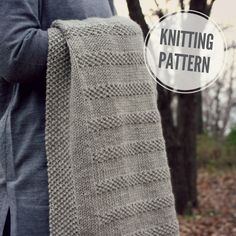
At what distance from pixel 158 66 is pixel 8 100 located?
1.17 metres

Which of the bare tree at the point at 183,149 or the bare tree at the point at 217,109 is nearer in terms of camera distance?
the bare tree at the point at 183,149

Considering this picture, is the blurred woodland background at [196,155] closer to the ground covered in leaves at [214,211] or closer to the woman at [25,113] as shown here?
the ground covered in leaves at [214,211]

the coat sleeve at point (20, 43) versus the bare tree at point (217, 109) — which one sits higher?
the coat sleeve at point (20, 43)

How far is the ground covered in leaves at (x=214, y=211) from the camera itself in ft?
16.1

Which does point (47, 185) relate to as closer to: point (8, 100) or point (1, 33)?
point (8, 100)

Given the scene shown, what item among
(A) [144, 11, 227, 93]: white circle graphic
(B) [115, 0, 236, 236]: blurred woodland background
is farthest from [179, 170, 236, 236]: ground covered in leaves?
(A) [144, 11, 227, 93]: white circle graphic

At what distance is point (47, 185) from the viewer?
1.37 m

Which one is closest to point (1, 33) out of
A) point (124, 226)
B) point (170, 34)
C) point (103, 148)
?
point (103, 148)

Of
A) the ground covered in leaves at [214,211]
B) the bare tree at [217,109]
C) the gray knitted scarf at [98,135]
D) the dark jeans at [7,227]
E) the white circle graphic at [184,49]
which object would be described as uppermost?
the gray knitted scarf at [98,135]

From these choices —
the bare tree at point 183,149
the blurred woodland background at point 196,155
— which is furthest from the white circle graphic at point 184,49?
the bare tree at point 183,149

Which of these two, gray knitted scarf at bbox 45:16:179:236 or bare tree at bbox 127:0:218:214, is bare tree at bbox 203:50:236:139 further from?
gray knitted scarf at bbox 45:16:179:236

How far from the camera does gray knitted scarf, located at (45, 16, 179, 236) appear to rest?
4.36 feet

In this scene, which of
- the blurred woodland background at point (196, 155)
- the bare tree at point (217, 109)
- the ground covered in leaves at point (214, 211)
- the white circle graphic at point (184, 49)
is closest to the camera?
the white circle graphic at point (184, 49)

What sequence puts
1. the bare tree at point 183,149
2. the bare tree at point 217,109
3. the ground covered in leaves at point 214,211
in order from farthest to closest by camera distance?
the bare tree at point 217,109 < the bare tree at point 183,149 < the ground covered in leaves at point 214,211
